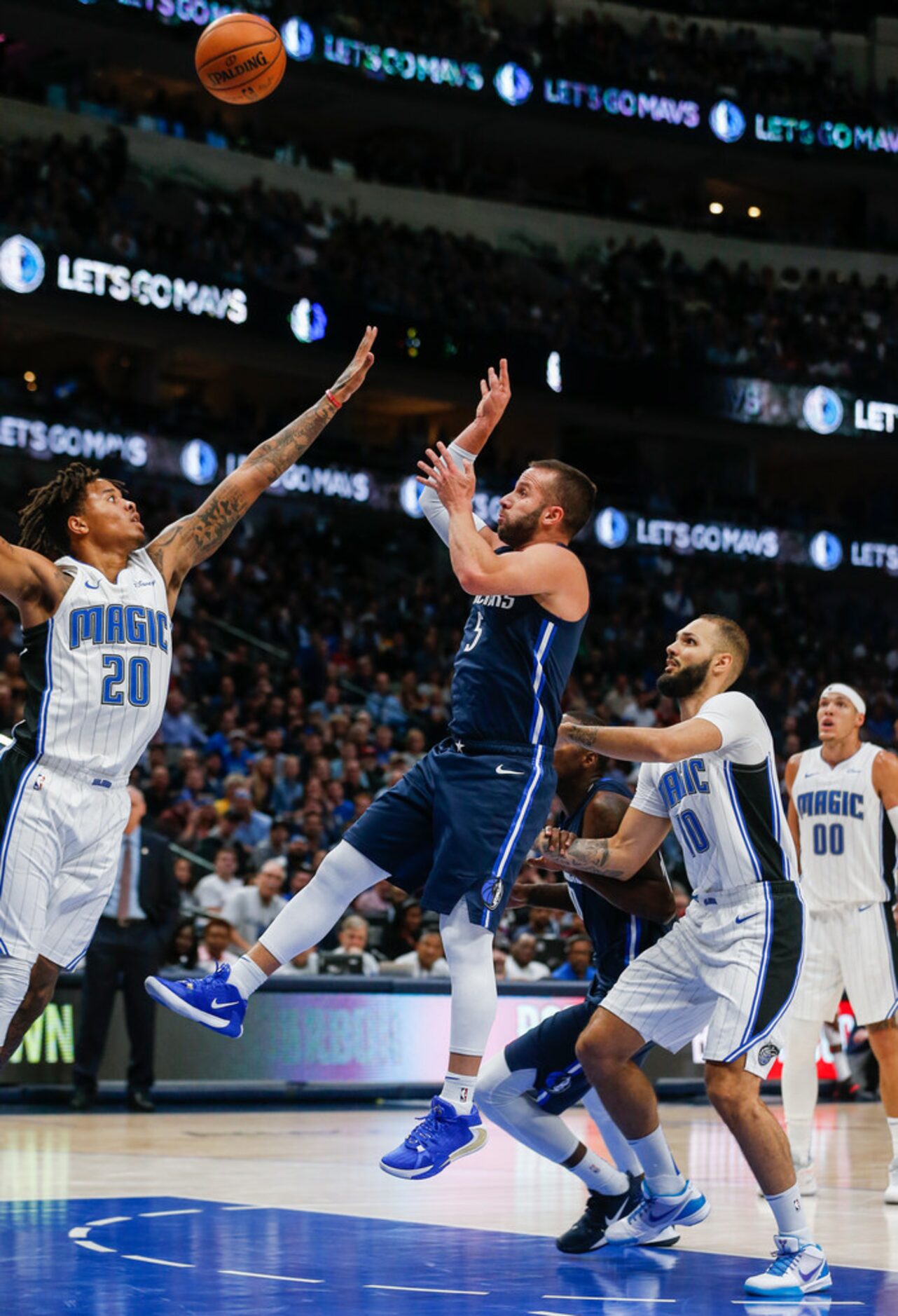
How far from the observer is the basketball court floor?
6289 millimetres

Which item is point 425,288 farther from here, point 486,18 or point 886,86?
point 886,86

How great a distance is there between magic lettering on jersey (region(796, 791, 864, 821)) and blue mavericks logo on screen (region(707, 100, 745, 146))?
2980 centimetres

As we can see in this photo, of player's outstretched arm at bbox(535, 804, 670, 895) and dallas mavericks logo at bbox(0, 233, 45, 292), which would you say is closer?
player's outstretched arm at bbox(535, 804, 670, 895)

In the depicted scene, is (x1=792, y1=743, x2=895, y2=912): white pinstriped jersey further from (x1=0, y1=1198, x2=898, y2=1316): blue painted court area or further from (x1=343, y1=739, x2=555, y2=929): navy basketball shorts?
(x1=343, y1=739, x2=555, y2=929): navy basketball shorts

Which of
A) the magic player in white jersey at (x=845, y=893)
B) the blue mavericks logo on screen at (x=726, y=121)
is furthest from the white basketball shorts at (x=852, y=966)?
the blue mavericks logo on screen at (x=726, y=121)

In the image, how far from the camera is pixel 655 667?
3064cm

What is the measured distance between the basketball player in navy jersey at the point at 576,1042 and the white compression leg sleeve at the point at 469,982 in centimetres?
103

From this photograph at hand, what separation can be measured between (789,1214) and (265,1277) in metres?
2.04

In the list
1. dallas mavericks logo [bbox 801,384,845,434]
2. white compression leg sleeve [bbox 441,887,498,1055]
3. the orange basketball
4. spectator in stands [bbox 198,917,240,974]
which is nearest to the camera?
white compression leg sleeve [bbox 441,887,498,1055]

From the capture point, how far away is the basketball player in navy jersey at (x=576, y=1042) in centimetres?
775

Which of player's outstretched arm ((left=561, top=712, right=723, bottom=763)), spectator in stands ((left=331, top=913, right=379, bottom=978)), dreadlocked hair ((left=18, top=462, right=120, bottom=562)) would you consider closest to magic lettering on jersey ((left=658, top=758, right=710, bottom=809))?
player's outstretched arm ((left=561, top=712, right=723, bottom=763))

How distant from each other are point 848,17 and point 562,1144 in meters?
38.5

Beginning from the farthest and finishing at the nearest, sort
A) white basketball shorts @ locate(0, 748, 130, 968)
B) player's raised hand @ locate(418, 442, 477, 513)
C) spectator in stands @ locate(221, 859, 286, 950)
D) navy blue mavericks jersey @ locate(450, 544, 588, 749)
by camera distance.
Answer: spectator in stands @ locate(221, 859, 286, 950)
navy blue mavericks jersey @ locate(450, 544, 588, 749)
player's raised hand @ locate(418, 442, 477, 513)
white basketball shorts @ locate(0, 748, 130, 968)

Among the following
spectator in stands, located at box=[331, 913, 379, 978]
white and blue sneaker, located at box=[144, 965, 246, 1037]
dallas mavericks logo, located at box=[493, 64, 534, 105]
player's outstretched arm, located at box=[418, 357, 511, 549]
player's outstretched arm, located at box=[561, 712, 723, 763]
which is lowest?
spectator in stands, located at box=[331, 913, 379, 978]
